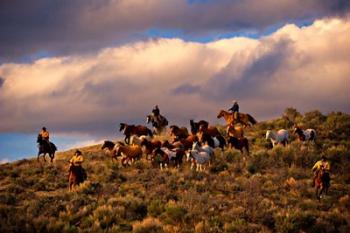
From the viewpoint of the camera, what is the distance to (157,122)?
4769 centimetres

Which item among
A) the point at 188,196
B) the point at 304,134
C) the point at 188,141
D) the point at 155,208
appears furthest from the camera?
the point at 304,134

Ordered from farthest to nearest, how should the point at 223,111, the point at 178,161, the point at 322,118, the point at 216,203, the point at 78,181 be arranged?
the point at 322,118
the point at 223,111
the point at 178,161
the point at 78,181
the point at 216,203

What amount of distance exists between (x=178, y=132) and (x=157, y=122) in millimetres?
5385

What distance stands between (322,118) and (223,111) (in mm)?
11426

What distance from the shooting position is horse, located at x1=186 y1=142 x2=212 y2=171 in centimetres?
3422

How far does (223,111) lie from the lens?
46.4 meters

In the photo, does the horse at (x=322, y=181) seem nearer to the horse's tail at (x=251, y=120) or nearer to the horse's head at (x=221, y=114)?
the horse's head at (x=221, y=114)

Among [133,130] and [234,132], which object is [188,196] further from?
[133,130]

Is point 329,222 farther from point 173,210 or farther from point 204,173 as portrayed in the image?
point 204,173

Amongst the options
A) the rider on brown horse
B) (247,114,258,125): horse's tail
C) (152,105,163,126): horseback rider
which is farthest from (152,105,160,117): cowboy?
the rider on brown horse

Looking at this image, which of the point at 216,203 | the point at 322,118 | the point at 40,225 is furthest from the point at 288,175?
the point at 322,118

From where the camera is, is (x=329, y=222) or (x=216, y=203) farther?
(x=216, y=203)

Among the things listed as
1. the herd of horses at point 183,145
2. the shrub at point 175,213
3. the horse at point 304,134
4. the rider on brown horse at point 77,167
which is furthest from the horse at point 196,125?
the shrub at point 175,213

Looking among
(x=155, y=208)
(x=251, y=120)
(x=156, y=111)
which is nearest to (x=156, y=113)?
(x=156, y=111)
